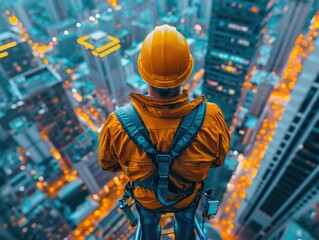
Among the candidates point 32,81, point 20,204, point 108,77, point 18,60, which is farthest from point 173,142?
point 18,60

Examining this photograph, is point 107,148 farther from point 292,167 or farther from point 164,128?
point 292,167

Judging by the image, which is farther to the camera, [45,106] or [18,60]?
[45,106]

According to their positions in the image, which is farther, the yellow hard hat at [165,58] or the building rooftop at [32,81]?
the building rooftop at [32,81]

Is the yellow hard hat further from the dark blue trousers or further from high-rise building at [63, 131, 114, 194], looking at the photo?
high-rise building at [63, 131, 114, 194]

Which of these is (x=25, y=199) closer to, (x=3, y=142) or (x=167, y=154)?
(x=3, y=142)

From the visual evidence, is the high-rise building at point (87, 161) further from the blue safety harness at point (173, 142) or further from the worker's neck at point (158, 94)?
the worker's neck at point (158, 94)

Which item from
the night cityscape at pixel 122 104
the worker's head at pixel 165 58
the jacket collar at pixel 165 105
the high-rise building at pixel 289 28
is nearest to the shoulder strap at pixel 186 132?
the jacket collar at pixel 165 105

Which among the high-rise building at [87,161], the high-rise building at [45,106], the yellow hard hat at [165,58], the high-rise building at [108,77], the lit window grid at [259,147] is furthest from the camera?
the lit window grid at [259,147]
